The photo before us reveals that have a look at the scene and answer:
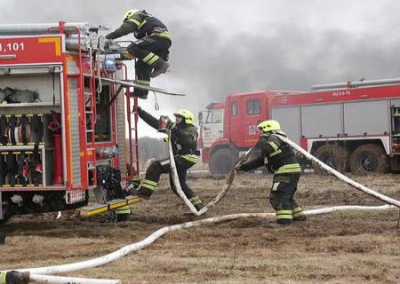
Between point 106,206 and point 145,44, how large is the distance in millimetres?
2261

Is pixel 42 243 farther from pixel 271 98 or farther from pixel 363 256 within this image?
pixel 271 98

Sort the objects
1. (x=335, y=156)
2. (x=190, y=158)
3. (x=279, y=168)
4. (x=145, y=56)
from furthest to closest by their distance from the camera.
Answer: (x=335, y=156) < (x=190, y=158) < (x=145, y=56) < (x=279, y=168)

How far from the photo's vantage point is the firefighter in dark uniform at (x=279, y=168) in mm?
9328

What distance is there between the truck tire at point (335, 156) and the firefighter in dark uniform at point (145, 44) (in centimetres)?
1009

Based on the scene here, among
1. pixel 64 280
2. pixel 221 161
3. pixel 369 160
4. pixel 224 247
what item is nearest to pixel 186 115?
pixel 224 247

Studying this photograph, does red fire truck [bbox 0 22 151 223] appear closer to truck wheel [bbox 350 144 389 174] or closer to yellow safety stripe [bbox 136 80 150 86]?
yellow safety stripe [bbox 136 80 150 86]

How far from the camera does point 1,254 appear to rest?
298 inches

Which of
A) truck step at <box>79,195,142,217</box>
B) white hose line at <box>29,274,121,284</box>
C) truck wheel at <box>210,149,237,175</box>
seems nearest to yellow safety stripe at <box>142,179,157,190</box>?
truck step at <box>79,195,142,217</box>

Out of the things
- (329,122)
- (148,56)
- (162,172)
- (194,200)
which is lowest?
(194,200)

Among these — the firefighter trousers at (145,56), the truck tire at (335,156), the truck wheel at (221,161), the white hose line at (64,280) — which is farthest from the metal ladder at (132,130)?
the truck wheel at (221,161)

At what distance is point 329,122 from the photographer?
802 inches

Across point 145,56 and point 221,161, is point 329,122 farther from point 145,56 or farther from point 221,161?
point 145,56

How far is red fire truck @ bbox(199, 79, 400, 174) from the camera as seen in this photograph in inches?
750

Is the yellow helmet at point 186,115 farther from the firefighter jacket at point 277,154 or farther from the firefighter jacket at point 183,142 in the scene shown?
the firefighter jacket at point 277,154
